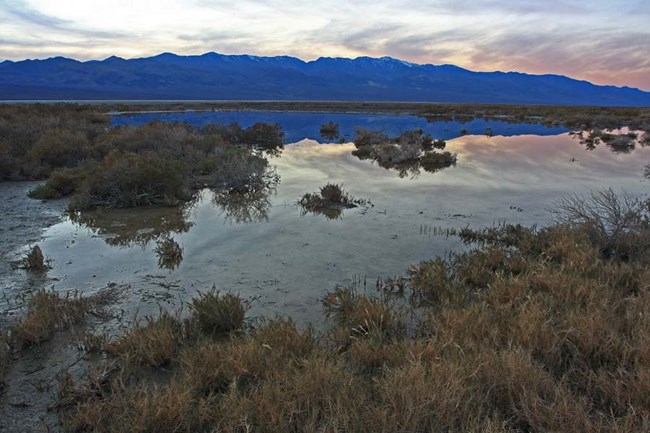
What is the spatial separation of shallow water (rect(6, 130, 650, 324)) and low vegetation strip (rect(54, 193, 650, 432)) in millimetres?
1057

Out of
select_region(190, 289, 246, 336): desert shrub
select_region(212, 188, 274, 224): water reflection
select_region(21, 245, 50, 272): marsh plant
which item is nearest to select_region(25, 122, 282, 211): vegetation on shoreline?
select_region(212, 188, 274, 224): water reflection

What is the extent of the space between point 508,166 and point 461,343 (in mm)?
16953

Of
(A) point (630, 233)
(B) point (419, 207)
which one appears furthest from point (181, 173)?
(A) point (630, 233)

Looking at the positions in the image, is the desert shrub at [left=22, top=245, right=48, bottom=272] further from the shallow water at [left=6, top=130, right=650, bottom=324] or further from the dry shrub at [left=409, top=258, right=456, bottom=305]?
the dry shrub at [left=409, top=258, right=456, bottom=305]

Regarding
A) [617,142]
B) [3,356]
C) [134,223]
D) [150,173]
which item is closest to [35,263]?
[134,223]

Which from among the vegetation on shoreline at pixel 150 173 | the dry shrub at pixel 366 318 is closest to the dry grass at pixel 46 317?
the dry shrub at pixel 366 318

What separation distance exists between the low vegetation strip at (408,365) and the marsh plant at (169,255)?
8.44 feet

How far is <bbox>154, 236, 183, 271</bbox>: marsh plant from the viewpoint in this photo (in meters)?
7.66

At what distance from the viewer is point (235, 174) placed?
14141 millimetres

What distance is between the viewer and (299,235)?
9.52 metres

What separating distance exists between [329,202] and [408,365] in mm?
8366

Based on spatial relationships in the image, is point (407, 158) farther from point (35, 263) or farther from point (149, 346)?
point (149, 346)

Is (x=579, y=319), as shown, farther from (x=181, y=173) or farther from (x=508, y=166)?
(x=508, y=166)

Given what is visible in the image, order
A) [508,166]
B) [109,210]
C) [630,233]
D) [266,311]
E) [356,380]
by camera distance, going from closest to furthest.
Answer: [356,380] → [266,311] → [630,233] → [109,210] → [508,166]
